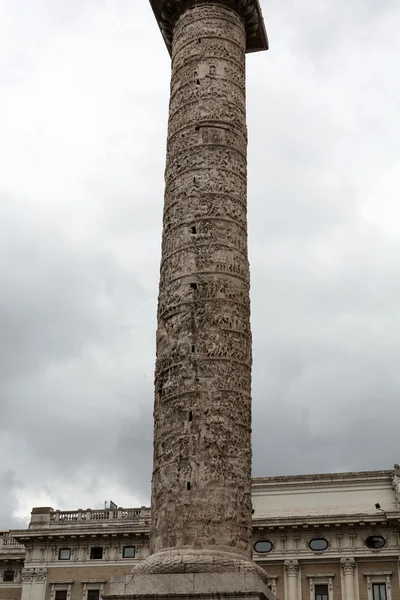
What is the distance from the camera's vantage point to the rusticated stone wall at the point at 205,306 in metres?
10.5

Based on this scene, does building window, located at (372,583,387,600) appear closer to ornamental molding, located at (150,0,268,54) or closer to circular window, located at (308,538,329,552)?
circular window, located at (308,538,329,552)

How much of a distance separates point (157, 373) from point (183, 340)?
2.21 ft

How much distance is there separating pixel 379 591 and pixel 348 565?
1.19 meters

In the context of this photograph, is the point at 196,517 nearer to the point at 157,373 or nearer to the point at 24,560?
the point at 157,373

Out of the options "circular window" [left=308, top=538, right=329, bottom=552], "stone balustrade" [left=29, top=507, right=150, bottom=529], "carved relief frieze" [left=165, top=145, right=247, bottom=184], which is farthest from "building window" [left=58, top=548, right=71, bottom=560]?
"carved relief frieze" [left=165, top=145, right=247, bottom=184]

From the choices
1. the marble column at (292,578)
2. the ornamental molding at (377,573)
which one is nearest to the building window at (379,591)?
the ornamental molding at (377,573)

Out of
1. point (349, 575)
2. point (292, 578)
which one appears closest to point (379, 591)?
point (349, 575)

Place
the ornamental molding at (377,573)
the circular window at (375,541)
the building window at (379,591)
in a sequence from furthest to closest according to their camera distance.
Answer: the circular window at (375,541)
the ornamental molding at (377,573)
the building window at (379,591)

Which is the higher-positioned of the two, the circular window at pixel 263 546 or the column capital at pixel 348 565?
the circular window at pixel 263 546

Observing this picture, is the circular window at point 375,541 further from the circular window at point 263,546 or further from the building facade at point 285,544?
the circular window at point 263,546

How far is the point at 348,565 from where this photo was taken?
85.1 feet

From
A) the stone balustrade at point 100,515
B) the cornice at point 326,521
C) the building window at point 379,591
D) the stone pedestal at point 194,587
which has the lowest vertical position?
the stone pedestal at point 194,587

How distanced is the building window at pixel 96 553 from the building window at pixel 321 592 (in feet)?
24.8

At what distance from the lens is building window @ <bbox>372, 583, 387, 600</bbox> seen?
25.4 meters
